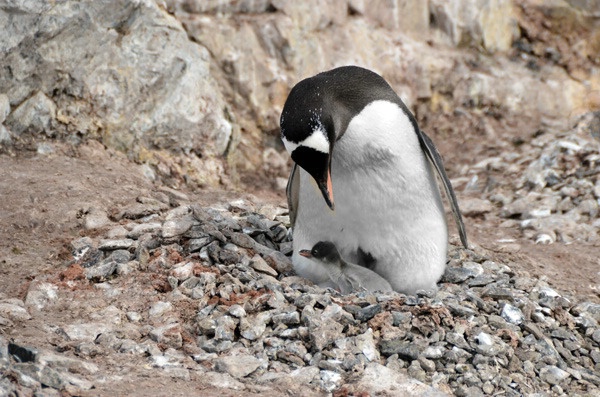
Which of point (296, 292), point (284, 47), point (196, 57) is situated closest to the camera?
point (296, 292)

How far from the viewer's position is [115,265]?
4461 millimetres

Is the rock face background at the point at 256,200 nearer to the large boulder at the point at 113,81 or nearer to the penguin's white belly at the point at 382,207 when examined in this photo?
the large boulder at the point at 113,81

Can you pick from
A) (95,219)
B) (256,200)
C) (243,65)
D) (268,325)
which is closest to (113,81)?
(243,65)

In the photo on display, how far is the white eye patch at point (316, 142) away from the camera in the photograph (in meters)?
3.86

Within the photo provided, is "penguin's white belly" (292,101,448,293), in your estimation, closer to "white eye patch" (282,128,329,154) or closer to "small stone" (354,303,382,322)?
"white eye patch" (282,128,329,154)

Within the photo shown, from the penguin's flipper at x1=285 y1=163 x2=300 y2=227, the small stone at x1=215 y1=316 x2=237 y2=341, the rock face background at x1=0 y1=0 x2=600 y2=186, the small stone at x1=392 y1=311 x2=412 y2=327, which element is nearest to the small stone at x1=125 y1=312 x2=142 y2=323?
the small stone at x1=215 y1=316 x2=237 y2=341

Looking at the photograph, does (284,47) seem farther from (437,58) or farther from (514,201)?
(514,201)

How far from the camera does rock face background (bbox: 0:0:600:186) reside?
6266 mm

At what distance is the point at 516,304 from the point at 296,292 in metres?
1.20

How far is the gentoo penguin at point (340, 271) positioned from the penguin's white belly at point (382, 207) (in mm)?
75

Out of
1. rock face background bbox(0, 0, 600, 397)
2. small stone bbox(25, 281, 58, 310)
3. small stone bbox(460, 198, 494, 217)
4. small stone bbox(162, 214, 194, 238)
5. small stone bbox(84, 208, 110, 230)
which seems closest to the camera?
rock face background bbox(0, 0, 600, 397)

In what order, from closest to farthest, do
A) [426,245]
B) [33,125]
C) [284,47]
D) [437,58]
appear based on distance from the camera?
[426,245], [33,125], [284,47], [437,58]

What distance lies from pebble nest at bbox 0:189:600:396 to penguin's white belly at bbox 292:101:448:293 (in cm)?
21

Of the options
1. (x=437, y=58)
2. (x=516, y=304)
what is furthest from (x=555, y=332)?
(x=437, y=58)
